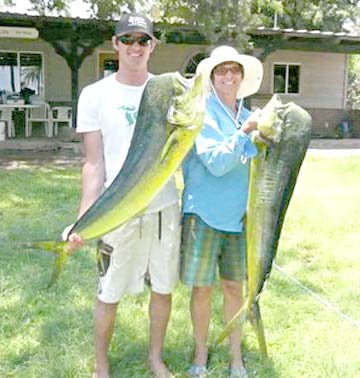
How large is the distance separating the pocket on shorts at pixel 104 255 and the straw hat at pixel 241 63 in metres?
0.89

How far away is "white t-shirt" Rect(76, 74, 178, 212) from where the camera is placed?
106 inches

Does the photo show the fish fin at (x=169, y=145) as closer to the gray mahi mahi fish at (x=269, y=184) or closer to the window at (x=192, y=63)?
the gray mahi mahi fish at (x=269, y=184)

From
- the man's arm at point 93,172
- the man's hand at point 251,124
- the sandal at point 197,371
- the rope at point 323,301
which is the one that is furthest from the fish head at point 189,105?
the rope at point 323,301

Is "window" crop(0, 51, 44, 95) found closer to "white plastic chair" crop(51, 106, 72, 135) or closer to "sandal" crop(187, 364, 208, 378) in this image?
"white plastic chair" crop(51, 106, 72, 135)

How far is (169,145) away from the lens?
246 cm

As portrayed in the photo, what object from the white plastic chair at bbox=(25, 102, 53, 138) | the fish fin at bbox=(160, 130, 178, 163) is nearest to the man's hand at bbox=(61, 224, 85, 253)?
the fish fin at bbox=(160, 130, 178, 163)

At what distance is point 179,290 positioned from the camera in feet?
14.8

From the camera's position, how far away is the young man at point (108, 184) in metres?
2.69

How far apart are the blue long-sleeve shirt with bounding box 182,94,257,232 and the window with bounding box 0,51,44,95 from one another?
1453 centimetres

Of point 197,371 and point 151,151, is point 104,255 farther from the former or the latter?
point 197,371

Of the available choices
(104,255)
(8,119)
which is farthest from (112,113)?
(8,119)

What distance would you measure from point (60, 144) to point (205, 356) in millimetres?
10901

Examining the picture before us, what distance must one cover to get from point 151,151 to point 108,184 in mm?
384

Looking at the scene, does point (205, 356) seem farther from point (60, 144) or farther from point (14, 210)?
point (60, 144)
